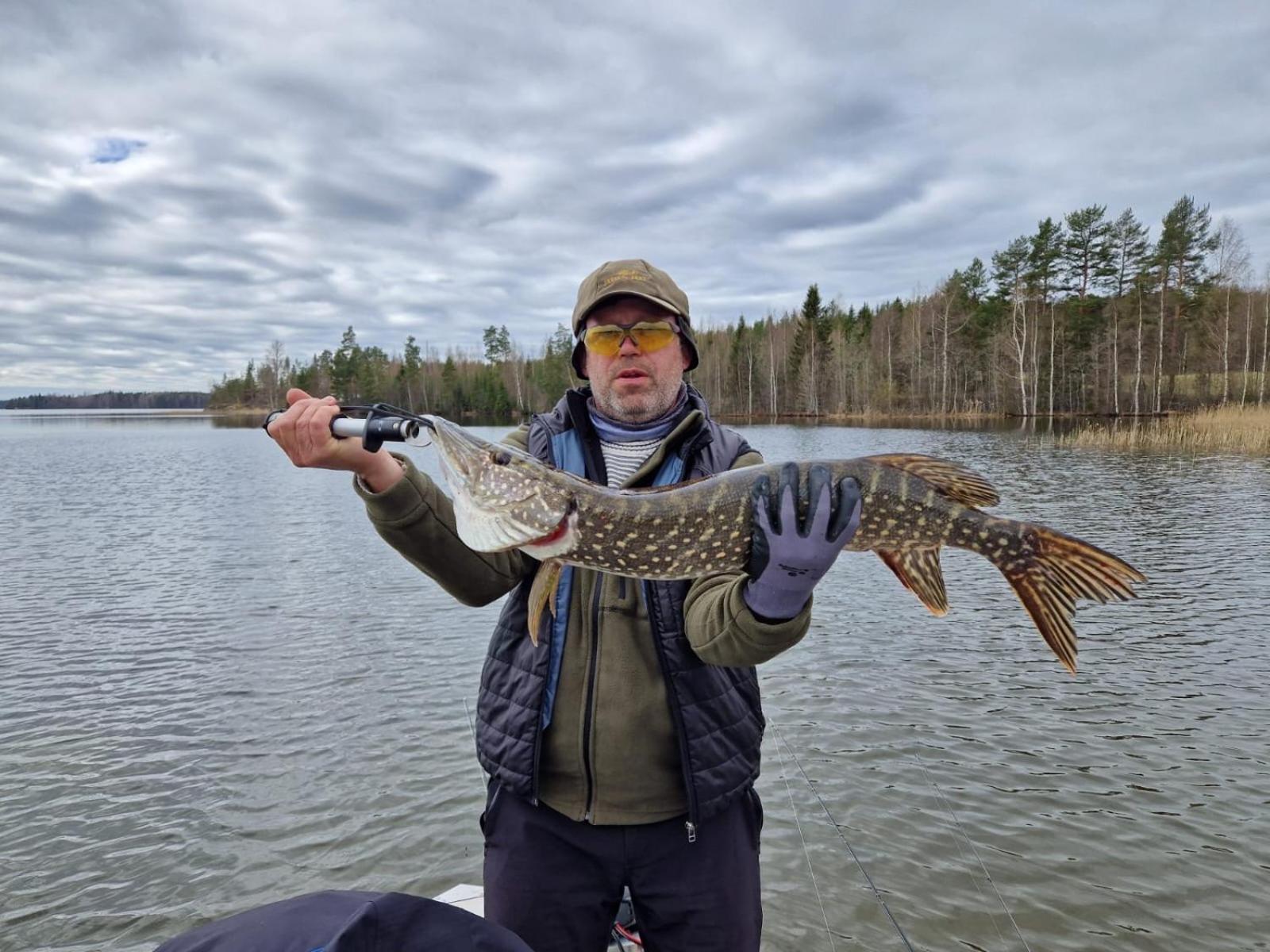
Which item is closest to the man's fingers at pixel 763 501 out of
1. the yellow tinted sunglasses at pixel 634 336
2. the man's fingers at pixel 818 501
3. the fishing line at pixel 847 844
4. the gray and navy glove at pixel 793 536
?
the gray and navy glove at pixel 793 536

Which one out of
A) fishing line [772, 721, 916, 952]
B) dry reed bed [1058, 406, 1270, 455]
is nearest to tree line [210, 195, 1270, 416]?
dry reed bed [1058, 406, 1270, 455]

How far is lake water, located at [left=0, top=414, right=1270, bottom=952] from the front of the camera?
178 inches

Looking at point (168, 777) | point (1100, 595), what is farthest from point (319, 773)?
point (1100, 595)

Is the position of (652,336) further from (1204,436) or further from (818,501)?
(1204,436)

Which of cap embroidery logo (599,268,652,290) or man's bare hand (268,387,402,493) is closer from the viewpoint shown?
man's bare hand (268,387,402,493)

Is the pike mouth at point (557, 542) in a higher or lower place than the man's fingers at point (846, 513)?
lower

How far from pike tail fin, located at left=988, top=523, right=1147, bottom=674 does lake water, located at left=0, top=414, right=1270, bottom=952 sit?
2.91 meters

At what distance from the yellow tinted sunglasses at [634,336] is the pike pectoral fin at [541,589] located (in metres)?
0.84

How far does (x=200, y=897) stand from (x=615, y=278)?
15.9 ft

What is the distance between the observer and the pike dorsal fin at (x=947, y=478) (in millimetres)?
2316

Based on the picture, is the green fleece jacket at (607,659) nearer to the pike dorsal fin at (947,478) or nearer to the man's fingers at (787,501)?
the man's fingers at (787,501)

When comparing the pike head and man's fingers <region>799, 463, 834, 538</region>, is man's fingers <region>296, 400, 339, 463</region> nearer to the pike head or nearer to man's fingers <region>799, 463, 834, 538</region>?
the pike head

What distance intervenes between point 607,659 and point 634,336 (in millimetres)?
1176

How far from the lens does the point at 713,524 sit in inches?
91.0
